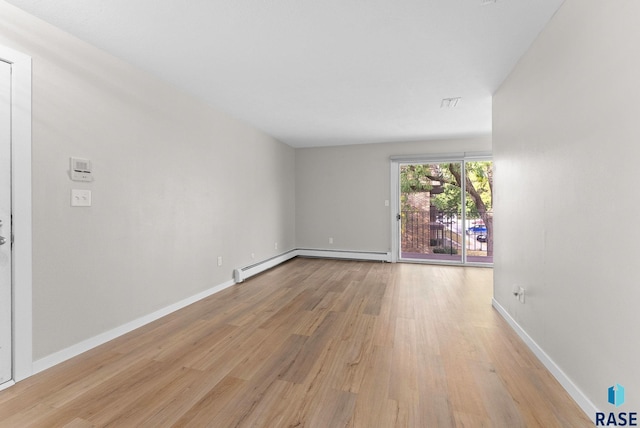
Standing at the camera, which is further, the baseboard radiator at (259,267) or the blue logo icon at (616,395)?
the baseboard radiator at (259,267)

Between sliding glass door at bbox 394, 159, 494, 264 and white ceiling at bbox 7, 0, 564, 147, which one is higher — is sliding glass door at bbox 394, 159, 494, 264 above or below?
below

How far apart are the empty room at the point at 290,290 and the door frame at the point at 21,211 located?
0.04ft

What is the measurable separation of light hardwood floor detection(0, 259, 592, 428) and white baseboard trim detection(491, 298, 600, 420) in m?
0.04

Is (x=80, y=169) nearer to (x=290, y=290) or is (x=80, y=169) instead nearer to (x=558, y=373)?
(x=290, y=290)

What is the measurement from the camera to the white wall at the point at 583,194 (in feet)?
4.17

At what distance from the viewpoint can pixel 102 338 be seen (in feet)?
7.71

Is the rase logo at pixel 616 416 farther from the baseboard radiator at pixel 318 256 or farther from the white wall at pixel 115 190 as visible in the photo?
the baseboard radiator at pixel 318 256

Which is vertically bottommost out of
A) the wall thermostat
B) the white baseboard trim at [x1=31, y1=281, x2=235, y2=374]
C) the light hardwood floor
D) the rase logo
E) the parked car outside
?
the light hardwood floor

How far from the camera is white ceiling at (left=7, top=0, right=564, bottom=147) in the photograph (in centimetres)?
185

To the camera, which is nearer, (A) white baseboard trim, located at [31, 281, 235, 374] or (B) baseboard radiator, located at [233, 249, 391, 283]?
(A) white baseboard trim, located at [31, 281, 235, 374]

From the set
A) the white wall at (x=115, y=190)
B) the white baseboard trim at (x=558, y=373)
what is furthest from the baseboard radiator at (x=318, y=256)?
the white baseboard trim at (x=558, y=373)

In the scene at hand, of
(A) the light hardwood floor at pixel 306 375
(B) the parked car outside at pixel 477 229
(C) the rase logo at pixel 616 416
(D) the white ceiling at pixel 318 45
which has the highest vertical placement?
(D) the white ceiling at pixel 318 45

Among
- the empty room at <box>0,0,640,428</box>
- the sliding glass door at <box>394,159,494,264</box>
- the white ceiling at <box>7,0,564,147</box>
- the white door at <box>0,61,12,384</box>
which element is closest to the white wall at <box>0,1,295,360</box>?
the empty room at <box>0,0,640,428</box>

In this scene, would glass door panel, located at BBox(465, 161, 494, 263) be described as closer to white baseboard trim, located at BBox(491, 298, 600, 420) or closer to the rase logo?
white baseboard trim, located at BBox(491, 298, 600, 420)
